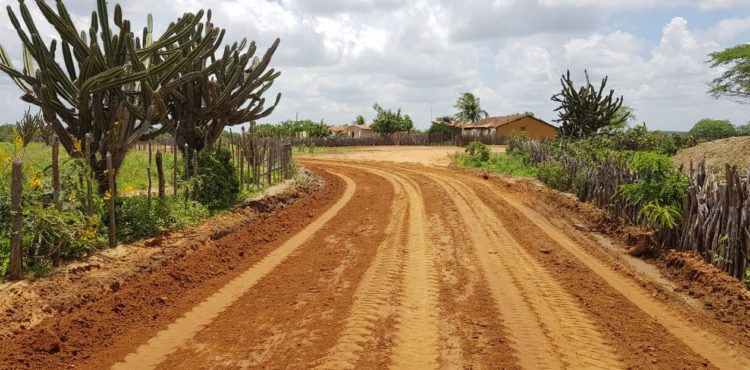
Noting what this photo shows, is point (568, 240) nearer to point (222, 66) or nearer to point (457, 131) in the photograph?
point (222, 66)

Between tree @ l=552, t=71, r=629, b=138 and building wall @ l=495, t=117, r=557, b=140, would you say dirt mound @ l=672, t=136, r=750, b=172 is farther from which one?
building wall @ l=495, t=117, r=557, b=140

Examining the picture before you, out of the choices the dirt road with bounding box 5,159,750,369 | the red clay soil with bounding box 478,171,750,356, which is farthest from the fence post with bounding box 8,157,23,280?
the red clay soil with bounding box 478,171,750,356

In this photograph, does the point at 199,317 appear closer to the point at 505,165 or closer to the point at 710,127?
the point at 505,165

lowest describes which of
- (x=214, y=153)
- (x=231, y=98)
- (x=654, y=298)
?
(x=654, y=298)

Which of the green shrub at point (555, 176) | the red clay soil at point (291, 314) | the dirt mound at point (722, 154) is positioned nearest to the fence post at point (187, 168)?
the red clay soil at point (291, 314)

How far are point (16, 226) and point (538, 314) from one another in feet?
20.0

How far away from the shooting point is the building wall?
206 feet

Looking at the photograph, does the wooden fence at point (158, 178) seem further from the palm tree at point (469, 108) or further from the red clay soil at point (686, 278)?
the palm tree at point (469, 108)

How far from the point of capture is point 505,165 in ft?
90.7

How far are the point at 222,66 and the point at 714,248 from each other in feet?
37.0

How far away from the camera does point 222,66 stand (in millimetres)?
14758

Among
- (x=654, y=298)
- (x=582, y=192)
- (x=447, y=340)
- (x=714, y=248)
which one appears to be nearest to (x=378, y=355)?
(x=447, y=340)

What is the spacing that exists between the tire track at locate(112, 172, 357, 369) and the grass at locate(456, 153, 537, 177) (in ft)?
50.1

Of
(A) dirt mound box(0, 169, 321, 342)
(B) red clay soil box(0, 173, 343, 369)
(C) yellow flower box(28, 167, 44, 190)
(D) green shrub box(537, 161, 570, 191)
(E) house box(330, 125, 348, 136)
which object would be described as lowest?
(B) red clay soil box(0, 173, 343, 369)
